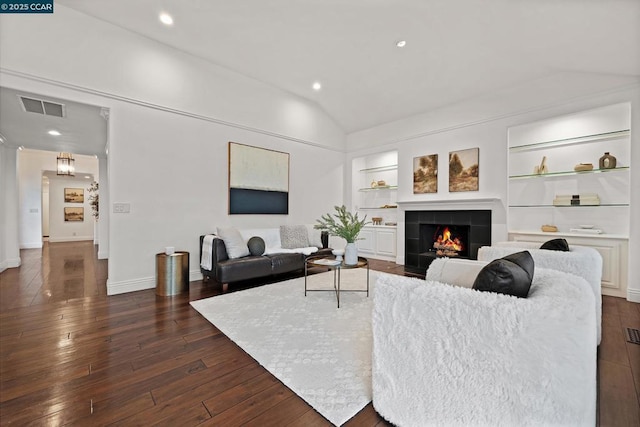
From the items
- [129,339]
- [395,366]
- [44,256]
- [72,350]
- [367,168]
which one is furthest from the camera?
[367,168]

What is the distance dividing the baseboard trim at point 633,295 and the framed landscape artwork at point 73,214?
47.1 ft

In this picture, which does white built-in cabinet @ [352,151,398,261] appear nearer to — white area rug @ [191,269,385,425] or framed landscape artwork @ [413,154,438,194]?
framed landscape artwork @ [413,154,438,194]

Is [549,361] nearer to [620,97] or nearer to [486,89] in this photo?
[620,97]

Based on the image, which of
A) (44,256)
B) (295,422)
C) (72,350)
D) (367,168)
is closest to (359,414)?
(295,422)

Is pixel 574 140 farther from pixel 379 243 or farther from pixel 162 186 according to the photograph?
pixel 162 186

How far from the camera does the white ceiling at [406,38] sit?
3090 millimetres

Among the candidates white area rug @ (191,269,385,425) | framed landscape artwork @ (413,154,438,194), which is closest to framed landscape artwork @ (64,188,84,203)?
white area rug @ (191,269,385,425)

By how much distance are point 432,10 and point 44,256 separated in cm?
895

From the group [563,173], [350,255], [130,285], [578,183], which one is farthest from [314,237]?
[578,183]

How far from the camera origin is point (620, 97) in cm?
355

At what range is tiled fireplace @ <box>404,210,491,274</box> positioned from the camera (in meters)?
4.70

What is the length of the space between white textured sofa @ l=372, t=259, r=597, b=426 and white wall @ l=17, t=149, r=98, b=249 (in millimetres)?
9296

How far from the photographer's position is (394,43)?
3.92 meters

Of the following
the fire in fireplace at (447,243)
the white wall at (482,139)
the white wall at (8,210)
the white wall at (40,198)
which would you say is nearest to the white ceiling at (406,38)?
the white wall at (482,139)
